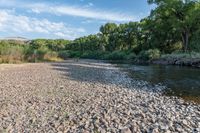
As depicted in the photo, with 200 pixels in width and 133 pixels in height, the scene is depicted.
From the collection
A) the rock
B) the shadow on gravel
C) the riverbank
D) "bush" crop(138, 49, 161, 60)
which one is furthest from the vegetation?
the rock

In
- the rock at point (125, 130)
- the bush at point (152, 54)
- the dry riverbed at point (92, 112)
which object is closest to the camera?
the rock at point (125, 130)

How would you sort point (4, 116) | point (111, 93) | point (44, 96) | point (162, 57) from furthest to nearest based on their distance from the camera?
point (162, 57), point (111, 93), point (44, 96), point (4, 116)

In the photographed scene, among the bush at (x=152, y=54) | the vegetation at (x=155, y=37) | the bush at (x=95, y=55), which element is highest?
the vegetation at (x=155, y=37)

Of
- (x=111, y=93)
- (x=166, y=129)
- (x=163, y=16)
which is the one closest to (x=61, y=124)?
(x=166, y=129)

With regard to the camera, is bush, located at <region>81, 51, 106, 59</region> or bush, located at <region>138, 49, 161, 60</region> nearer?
bush, located at <region>138, 49, 161, 60</region>

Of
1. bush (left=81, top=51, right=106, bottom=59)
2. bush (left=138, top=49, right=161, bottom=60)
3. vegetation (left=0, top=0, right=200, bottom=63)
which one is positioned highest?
vegetation (left=0, top=0, right=200, bottom=63)

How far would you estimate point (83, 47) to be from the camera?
406 ft

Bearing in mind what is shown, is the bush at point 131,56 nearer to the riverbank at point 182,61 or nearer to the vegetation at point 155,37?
the vegetation at point 155,37

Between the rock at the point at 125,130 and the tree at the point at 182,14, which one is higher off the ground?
the tree at the point at 182,14

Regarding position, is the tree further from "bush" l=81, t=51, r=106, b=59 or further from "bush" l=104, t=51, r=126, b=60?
"bush" l=81, t=51, r=106, b=59

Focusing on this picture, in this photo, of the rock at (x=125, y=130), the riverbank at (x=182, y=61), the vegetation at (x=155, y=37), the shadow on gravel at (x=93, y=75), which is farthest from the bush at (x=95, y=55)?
the rock at (x=125, y=130)

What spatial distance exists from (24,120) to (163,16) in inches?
2240

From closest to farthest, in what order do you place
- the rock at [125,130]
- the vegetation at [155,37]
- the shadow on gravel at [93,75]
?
the rock at [125,130], the shadow on gravel at [93,75], the vegetation at [155,37]

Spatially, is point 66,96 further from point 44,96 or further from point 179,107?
point 179,107
